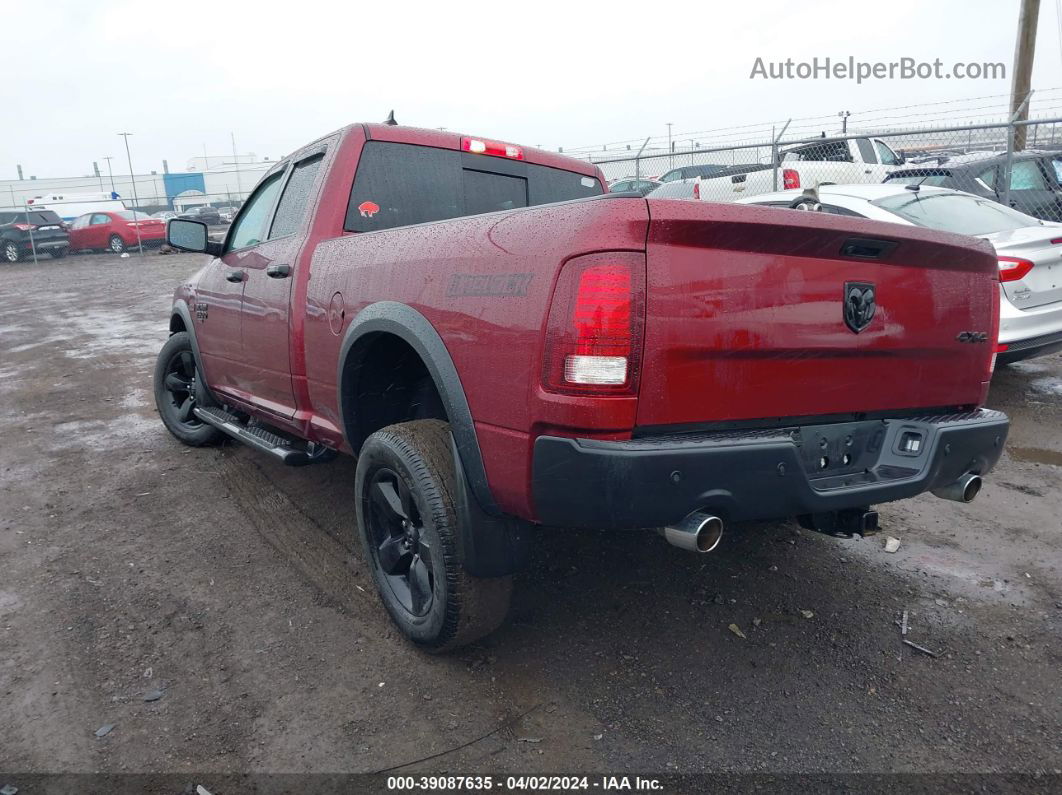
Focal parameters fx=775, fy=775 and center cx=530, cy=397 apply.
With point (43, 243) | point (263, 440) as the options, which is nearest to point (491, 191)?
point (263, 440)

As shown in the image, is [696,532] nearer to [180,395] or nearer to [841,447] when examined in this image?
[841,447]

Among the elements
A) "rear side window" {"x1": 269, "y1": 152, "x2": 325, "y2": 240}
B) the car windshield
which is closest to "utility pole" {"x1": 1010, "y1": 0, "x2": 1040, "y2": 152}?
the car windshield

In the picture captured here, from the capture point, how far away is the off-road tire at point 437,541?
2.55 m

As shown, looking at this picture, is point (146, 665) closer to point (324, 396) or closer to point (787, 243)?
point (324, 396)

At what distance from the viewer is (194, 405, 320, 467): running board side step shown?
3.72 m

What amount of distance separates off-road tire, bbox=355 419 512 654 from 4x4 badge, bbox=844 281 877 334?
4.56 ft

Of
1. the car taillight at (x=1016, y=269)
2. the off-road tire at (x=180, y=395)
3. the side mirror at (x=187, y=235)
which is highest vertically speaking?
the side mirror at (x=187, y=235)

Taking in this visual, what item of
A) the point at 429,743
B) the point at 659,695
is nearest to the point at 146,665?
the point at 429,743

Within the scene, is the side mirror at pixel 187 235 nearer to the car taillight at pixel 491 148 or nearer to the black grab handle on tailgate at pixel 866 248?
the car taillight at pixel 491 148

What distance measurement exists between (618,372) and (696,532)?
0.51 meters

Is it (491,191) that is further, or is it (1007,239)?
(1007,239)

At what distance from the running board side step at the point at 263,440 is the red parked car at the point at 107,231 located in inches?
905

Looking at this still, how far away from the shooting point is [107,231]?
25.0 metres

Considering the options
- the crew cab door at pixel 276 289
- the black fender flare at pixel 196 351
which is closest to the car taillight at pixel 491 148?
the crew cab door at pixel 276 289
